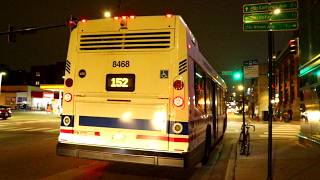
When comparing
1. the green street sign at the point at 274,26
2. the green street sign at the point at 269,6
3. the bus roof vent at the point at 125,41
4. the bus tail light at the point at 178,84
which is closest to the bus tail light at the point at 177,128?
the bus tail light at the point at 178,84

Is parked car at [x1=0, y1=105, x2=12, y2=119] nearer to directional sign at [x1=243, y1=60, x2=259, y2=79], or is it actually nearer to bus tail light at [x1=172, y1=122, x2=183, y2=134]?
directional sign at [x1=243, y1=60, x2=259, y2=79]

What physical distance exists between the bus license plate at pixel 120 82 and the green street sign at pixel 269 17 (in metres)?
3.07

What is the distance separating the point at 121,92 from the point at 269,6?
3.93 metres

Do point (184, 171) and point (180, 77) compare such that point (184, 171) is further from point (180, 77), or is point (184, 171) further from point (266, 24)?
point (266, 24)

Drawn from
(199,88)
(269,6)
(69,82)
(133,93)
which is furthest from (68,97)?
(269,6)

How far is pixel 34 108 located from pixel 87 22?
7779 centimetres

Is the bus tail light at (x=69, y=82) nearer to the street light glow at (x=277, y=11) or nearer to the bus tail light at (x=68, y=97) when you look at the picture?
the bus tail light at (x=68, y=97)

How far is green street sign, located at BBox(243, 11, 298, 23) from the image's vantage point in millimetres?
9305

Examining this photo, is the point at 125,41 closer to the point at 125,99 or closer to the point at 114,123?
the point at 125,99

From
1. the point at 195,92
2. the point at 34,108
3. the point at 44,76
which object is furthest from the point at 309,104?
the point at 44,76

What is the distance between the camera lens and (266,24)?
30.9 feet

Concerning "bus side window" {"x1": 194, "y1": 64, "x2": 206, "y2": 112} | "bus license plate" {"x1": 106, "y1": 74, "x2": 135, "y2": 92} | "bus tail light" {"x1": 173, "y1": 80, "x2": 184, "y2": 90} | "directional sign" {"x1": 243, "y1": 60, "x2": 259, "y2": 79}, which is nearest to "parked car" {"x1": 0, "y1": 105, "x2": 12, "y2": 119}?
"directional sign" {"x1": 243, "y1": 60, "x2": 259, "y2": 79}

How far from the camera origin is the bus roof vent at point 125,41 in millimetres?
8773

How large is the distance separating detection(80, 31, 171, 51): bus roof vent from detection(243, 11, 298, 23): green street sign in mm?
2131
